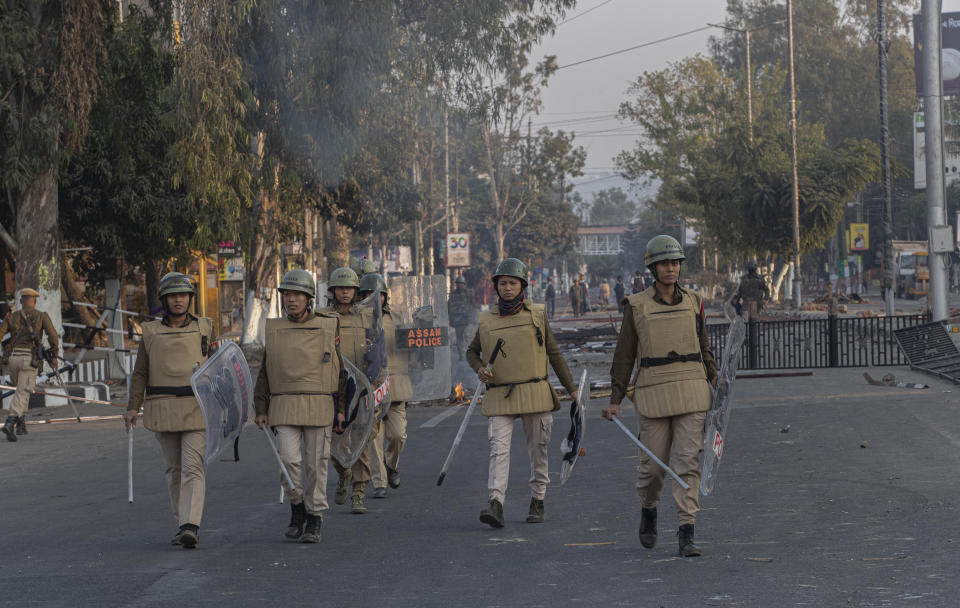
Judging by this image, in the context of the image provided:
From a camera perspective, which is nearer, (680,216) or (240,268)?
(240,268)

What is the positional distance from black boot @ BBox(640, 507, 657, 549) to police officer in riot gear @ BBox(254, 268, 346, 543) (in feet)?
6.09

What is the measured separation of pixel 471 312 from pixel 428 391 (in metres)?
9.52

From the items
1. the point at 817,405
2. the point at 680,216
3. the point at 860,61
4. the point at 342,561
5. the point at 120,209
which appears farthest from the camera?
the point at 860,61

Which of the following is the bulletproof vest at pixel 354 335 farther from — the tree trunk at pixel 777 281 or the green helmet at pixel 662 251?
the tree trunk at pixel 777 281

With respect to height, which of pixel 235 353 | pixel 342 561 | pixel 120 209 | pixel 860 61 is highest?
pixel 860 61

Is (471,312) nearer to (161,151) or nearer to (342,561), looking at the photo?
(161,151)

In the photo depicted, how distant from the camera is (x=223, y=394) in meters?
7.64

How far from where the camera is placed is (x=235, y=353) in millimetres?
7758

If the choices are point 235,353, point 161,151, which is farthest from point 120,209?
point 235,353

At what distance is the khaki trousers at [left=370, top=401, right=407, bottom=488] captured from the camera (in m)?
9.51

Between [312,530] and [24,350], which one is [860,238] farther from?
[312,530]

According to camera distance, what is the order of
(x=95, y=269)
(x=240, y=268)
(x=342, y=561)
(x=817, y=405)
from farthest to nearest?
(x=240, y=268) → (x=95, y=269) → (x=817, y=405) → (x=342, y=561)

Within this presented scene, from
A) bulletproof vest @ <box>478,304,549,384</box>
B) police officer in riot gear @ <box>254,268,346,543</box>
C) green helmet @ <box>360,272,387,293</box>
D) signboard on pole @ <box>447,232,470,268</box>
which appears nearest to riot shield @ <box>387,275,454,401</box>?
green helmet @ <box>360,272,387,293</box>

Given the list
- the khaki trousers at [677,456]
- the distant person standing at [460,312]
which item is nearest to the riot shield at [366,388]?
the khaki trousers at [677,456]
